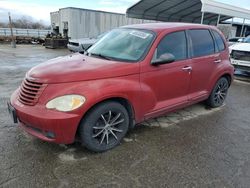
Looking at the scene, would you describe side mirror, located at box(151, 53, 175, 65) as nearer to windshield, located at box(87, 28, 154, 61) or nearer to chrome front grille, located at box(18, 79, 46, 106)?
windshield, located at box(87, 28, 154, 61)

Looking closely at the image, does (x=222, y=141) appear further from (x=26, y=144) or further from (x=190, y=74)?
(x=26, y=144)

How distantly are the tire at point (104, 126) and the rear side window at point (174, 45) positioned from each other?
3.60 feet

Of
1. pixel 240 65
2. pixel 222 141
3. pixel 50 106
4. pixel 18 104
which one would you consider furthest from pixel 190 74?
pixel 240 65

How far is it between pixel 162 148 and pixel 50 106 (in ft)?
5.64

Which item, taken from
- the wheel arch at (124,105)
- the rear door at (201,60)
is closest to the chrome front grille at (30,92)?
the wheel arch at (124,105)

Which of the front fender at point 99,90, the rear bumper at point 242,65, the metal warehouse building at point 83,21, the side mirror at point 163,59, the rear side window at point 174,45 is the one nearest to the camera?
the front fender at point 99,90

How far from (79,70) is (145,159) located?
149 cm

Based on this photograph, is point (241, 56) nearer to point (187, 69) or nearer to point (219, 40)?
point (219, 40)

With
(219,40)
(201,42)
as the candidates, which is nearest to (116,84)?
(201,42)

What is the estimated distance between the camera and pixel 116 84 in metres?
3.15

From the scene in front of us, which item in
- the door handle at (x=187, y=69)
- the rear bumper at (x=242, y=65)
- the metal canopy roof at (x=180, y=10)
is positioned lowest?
the rear bumper at (x=242, y=65)

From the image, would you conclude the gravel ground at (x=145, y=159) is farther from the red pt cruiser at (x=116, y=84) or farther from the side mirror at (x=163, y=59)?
the side mirror at (x=163, y=59)

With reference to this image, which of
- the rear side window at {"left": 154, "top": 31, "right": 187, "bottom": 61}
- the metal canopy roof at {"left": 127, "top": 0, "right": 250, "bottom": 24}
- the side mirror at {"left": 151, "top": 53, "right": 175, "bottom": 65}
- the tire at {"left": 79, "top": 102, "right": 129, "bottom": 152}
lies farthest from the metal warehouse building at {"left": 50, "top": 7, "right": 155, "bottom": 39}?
the tire at {"left": 79, "top": 102, "right": 129, "bottom": 152}

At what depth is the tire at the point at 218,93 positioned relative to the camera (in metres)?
5.01
